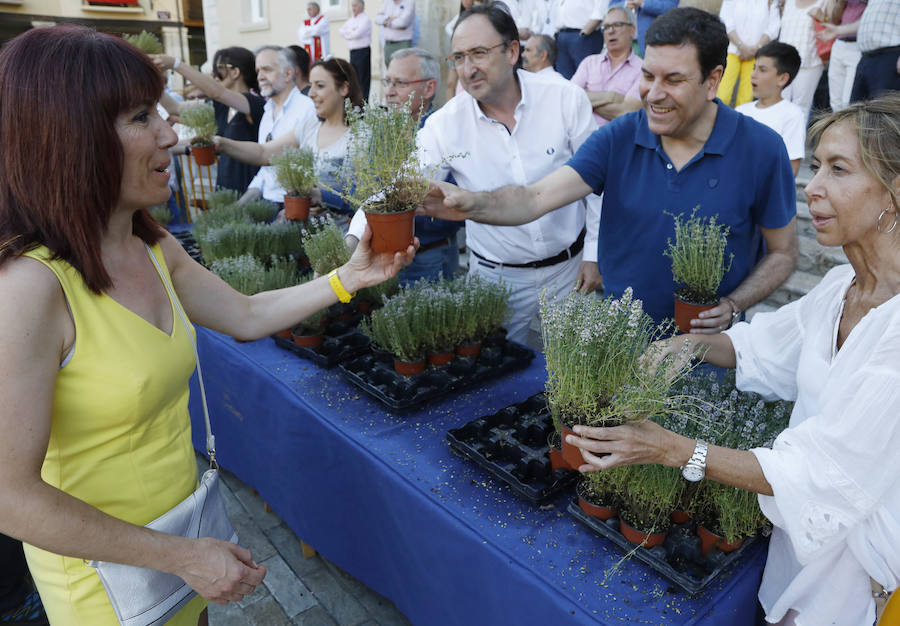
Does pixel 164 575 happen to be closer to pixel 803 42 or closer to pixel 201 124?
pixel 201 124

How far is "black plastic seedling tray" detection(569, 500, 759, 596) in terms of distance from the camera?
141cm

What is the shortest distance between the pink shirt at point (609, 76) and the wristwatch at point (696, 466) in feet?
17.2

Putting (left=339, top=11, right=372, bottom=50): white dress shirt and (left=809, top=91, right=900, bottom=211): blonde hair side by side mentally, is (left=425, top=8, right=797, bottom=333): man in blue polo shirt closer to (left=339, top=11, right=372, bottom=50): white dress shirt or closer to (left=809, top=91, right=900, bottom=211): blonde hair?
(left=809, top=91, right=900, bottom=211): blonde hair

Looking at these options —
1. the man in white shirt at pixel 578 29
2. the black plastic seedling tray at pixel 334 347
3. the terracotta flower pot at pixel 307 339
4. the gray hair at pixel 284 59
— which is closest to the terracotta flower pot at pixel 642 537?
the black plastic seedling tray at pixel 334 347

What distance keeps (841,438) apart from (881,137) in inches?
29.1

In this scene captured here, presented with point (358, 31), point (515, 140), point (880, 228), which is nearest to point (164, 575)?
point (880, 228)

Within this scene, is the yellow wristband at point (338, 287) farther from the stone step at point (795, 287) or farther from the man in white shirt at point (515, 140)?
the stone step at point (795, 287)

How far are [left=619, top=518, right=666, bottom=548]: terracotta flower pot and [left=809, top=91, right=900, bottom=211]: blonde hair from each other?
999 mm

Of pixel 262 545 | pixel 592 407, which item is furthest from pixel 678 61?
pixel 262 545

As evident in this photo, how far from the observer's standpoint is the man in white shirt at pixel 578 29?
7.26 meters

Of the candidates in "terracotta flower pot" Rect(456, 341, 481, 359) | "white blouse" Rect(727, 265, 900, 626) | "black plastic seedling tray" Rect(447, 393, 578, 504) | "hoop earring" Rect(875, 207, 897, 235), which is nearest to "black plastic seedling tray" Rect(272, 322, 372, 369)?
"terracotta flower pot" Rect(456, 341, 481, 359)

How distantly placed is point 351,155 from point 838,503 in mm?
1778

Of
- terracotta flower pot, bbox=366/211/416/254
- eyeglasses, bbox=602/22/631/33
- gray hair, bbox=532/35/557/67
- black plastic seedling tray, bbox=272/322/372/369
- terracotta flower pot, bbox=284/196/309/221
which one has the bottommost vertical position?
black plastic seedling tray, bbox=272/322/372/369

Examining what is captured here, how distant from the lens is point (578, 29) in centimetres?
759
